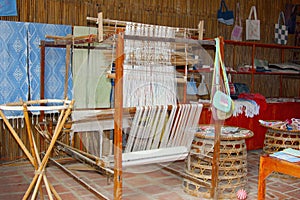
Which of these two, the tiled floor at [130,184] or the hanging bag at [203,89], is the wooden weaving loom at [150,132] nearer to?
the tiled floor at [130,184]

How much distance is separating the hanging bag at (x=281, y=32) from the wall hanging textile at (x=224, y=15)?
1.14 m

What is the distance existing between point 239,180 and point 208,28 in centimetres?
297

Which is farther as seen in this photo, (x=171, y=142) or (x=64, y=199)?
(x=64, y=199)

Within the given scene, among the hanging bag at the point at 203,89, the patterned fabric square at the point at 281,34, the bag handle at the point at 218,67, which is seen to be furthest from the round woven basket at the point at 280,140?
the patterned fabric square at the point at 281,34

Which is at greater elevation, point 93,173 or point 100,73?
point 100,73

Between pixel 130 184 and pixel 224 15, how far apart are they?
3.36 meters

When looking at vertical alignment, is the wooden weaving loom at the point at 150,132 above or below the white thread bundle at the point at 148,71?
below

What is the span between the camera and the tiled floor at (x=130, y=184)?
11.4 feet

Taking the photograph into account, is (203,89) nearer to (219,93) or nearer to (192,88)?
(192,88)

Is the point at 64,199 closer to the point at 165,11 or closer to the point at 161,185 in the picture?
the point at 161,185

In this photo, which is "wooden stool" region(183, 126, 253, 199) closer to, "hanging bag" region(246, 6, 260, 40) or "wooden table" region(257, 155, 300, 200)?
"wooden table" region(257, 155, 300, 200)

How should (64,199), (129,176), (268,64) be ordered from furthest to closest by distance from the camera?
(268,64) < (129,176) < (64,199)

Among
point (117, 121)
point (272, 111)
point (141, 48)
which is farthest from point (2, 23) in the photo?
point (272, 111)

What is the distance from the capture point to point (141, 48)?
304 cm
